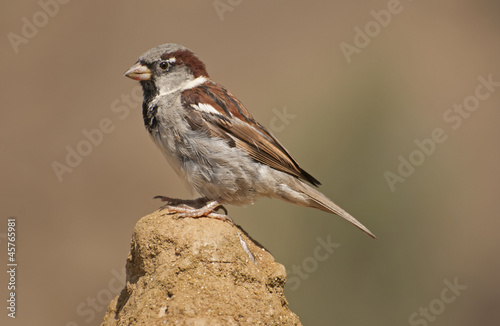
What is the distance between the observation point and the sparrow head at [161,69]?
5031 mm

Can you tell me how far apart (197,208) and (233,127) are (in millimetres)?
645

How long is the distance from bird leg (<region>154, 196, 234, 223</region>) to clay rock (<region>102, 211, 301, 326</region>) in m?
0.11

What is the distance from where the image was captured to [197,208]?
473 cm

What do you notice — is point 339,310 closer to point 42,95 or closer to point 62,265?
point 62,265

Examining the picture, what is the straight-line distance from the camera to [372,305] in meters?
7.60

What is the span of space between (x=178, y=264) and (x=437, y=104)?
11219mm

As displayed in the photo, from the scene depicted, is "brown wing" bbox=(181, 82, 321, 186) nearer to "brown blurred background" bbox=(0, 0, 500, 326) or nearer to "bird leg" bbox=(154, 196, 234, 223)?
"bird leg" bbox=(154, 196, 234, 223)

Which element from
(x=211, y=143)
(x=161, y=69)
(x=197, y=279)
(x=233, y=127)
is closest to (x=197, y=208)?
(x=211, y=143)

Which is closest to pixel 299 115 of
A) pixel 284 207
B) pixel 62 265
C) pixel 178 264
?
pixel 284 207

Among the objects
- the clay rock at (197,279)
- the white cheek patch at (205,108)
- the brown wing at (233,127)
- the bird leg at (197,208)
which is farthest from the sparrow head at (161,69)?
the clay rock at (197,279)

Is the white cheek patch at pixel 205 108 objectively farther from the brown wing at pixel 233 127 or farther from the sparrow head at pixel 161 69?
the sparrow head at pixel 161 69

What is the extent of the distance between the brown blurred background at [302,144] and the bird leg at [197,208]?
115 inches

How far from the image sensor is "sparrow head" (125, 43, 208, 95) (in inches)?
198

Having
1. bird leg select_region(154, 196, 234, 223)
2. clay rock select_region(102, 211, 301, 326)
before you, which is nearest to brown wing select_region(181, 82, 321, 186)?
bird leg select_region(154, 196, 234, 223)
